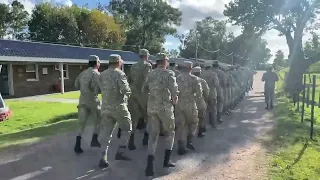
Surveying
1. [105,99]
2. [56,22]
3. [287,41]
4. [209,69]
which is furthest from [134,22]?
[105,99]

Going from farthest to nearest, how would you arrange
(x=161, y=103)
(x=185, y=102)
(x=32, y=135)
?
(x=32, y=135) < (x=185, y=102) < (x=161, y=103)

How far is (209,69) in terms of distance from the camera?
1050 cm

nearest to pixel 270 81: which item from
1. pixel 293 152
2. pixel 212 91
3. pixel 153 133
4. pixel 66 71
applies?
pixel 212 91

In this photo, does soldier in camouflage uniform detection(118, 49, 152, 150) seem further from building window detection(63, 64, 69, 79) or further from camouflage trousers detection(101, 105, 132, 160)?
building window detection(63, 64, 69, 79)

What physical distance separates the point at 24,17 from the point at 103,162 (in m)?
51.5

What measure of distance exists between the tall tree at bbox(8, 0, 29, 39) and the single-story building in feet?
97.2

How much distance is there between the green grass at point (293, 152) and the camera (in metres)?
5.98

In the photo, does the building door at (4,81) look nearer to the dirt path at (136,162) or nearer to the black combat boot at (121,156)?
the dirt path at (136,162)

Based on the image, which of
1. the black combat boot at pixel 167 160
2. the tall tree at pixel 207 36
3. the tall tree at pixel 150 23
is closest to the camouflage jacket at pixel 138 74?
the black combat boot at pixel 167 160

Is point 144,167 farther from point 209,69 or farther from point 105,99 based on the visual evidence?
point 209,69

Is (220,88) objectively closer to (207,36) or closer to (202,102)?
(202,102)

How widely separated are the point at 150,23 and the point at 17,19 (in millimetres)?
21293

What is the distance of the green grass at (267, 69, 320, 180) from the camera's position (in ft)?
19.6

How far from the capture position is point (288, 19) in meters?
24.6
